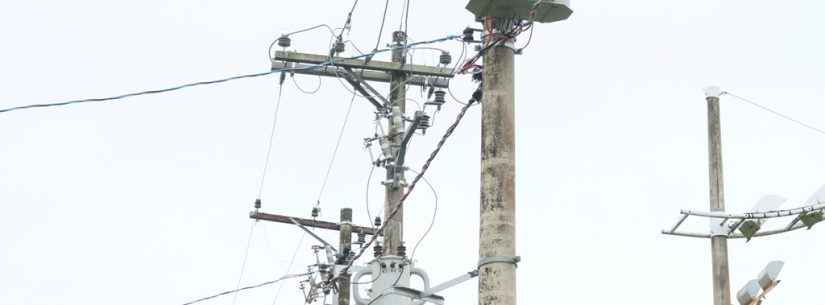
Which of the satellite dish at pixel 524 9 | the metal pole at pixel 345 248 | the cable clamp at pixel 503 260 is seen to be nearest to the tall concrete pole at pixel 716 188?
the satellite dish at pixel 524 9

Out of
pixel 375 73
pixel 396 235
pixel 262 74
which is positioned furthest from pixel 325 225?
pixel 262 74

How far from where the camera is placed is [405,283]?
19766mm

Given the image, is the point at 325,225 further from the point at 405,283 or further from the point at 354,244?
the point at 405,283

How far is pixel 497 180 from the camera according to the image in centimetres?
1157

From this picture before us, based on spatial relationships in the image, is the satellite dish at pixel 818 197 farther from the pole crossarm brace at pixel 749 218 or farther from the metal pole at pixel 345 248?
the metal pole at pixel 345 248

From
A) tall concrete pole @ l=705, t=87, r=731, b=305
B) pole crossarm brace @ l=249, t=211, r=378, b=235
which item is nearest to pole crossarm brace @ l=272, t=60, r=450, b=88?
pole crossarm brace @ l=249, t=211, r=378, b=235

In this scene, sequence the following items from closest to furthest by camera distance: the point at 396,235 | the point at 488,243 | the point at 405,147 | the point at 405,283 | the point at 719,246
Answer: the point at 488,243 < the point at 719,246 < the point at 405,283 < the point at 396,235 < the point at 405,147

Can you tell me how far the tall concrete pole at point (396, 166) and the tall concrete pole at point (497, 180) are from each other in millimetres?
10423

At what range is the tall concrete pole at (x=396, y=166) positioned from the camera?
76.0 ft

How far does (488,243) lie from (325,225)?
73.6ft

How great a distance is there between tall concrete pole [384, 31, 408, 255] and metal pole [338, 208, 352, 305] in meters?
2.21

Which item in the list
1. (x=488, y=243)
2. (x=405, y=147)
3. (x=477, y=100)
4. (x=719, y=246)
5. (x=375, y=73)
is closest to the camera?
(x=488, y=243)

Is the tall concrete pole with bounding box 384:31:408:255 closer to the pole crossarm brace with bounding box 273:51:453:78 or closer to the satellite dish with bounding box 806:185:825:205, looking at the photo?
the pole crossarm brace with bounding box 273:51:453:78

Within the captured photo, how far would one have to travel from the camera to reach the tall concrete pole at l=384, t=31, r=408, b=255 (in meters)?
23.2
